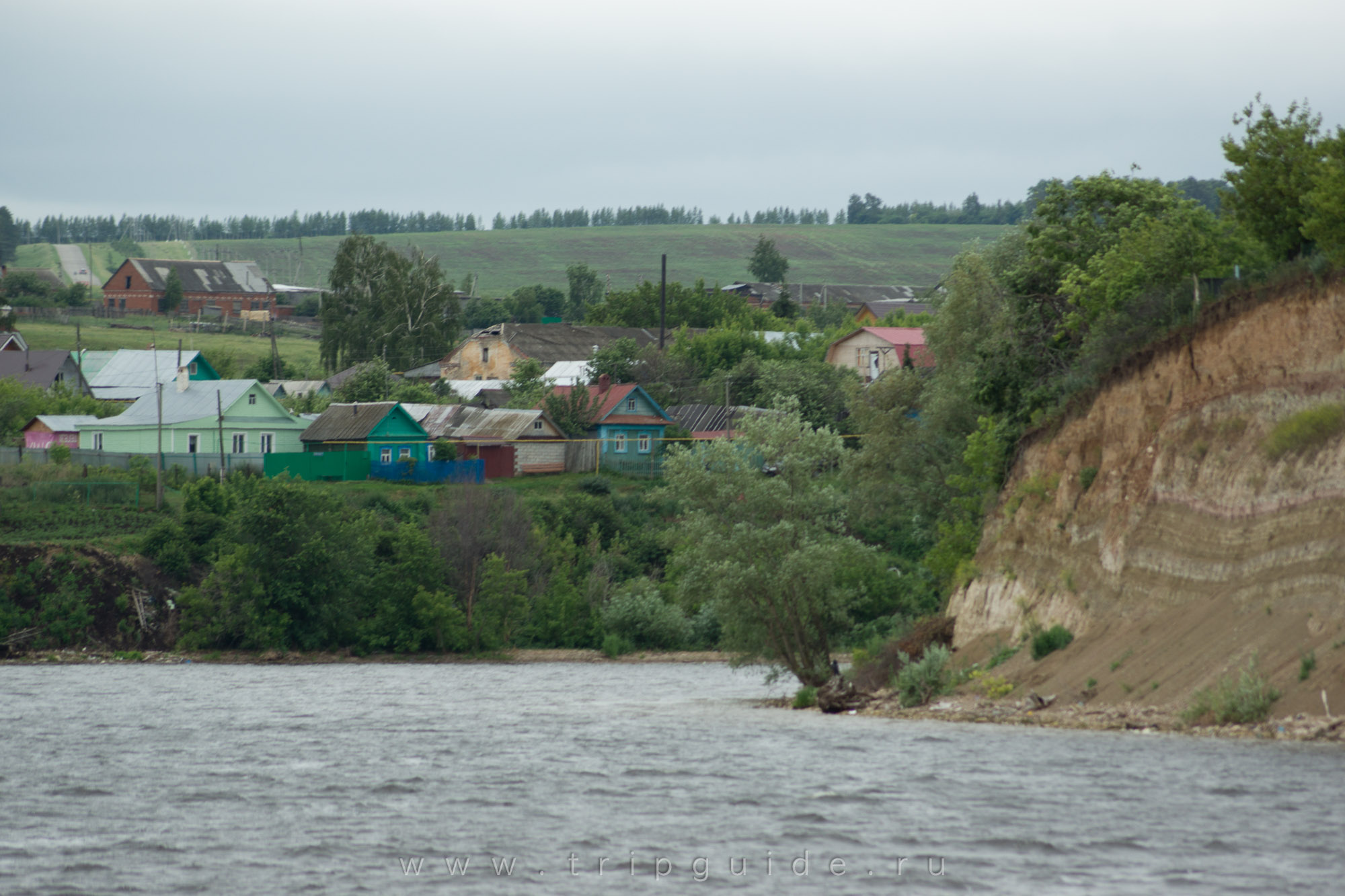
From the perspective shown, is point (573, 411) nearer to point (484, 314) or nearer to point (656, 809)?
point (656, 809)

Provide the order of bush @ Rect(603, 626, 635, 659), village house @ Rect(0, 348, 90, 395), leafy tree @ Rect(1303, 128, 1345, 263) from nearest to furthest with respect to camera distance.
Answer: leafy tree @ Rect(1303, 128, 1345, 263) < bush @ Rect(603, 626, 635, 659) < village house @ Rect(0, 348, 90, 395)

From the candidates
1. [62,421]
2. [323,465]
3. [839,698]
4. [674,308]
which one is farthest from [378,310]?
[839,698]

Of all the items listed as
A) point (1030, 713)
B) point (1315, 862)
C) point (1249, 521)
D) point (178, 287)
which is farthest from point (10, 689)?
point (178, 287)

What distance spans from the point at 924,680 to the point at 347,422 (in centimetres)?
5637

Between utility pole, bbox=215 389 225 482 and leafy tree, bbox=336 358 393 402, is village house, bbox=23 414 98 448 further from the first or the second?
leafy tree, bbox=336 358 393 402

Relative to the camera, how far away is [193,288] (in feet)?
563

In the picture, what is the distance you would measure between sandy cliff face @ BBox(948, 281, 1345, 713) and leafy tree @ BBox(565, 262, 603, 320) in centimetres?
14264

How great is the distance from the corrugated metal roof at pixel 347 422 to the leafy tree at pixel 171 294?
87.5 meters

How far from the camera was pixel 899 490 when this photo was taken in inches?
1969

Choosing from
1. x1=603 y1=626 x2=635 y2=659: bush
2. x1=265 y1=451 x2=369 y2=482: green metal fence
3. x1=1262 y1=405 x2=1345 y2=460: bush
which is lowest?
x1=603 y1=626 x2=635 y2=659: bush

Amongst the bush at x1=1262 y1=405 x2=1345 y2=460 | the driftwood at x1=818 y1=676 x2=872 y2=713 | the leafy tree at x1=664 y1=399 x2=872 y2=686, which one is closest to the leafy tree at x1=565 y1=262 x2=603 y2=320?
the leafy tree at x1=664 y1=399 x2=872 y2=686

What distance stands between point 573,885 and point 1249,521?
16728 mm

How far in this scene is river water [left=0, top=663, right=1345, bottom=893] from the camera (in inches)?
673

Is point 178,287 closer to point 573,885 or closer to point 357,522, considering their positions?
point 357,522
